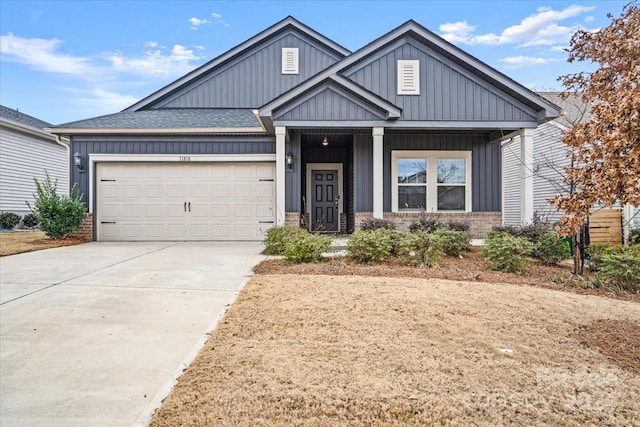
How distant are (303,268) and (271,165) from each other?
16.3ft

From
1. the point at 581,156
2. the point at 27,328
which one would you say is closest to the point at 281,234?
the point at 27,328

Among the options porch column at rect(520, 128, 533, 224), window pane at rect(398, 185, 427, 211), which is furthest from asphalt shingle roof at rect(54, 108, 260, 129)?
porch column at rect(520, 128, 533, 224)

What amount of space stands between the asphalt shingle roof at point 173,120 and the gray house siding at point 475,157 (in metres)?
4.07

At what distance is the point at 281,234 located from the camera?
7805mm

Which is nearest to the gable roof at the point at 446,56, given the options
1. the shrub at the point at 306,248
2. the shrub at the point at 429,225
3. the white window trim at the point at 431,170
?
the white window trim at the point at 431,170

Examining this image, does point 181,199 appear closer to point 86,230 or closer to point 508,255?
point 86,230

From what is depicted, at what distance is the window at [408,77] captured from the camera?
9727 millimetres

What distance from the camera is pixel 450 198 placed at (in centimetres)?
1065

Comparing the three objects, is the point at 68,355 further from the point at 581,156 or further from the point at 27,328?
the point at 581,156

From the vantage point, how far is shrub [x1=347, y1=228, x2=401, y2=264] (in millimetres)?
6465

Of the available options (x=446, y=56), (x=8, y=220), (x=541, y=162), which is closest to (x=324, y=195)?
(x=446, y=56)

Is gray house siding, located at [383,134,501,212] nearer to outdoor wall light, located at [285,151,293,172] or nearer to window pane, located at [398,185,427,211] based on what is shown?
window pane, located at [398,185,427,211]

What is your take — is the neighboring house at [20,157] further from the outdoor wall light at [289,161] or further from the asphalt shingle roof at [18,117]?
the outdoor wall light at [289,161]

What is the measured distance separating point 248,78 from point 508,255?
10859mm
